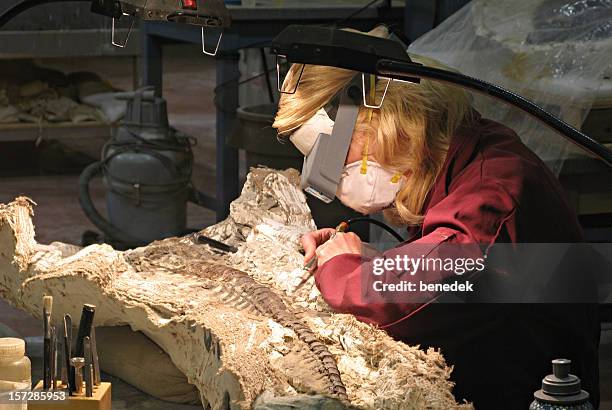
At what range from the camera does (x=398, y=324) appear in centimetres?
191

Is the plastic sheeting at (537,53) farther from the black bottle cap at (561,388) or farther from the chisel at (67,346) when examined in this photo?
the chisel at (67,346)

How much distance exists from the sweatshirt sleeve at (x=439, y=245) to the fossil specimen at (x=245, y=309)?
40 mm

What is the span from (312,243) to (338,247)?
0.61ft

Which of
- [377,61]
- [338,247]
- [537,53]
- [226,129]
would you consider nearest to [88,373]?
[338,247]

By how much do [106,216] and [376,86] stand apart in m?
2.59

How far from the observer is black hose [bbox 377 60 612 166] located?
5.37ft

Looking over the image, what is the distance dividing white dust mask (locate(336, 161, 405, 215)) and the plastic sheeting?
923 millimetres

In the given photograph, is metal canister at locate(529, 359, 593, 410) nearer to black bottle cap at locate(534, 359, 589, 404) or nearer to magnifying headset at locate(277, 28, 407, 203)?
black bottle cap at locate(534, 359, 589, 404)

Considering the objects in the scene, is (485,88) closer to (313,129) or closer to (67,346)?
(313,129)

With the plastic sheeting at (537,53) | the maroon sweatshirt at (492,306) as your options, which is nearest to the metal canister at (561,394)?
the maroon sweatshirt at (492,306)

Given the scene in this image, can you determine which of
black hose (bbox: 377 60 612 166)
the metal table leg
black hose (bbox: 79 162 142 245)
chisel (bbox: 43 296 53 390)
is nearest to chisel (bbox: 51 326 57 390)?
chisel (bbox: 43 296 53 390)

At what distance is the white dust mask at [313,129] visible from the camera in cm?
196

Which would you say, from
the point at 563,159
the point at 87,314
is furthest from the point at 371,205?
the point at 563,159

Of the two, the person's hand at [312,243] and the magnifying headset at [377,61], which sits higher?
the magnifying headset at [377,61]
